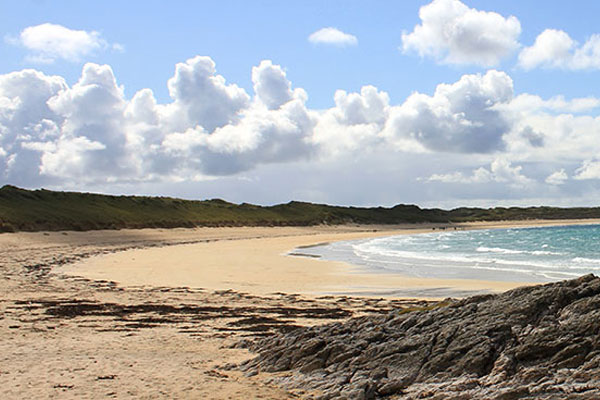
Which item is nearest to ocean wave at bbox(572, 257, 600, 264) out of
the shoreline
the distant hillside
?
the shoreline

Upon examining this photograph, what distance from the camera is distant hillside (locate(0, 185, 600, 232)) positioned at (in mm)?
66375

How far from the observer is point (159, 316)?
56.1 ft

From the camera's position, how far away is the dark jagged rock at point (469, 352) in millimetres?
8094

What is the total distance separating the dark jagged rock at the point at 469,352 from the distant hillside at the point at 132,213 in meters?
54.8

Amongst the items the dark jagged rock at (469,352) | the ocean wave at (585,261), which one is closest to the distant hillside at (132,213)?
the ocean wave at (585,261)

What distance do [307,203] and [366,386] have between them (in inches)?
6355

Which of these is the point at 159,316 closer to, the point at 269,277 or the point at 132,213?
the point at 269,277

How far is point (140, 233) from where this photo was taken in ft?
248

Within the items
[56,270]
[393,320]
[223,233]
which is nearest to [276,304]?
[393,320]

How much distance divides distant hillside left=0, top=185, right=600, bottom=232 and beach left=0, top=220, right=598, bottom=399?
3064 centimetres

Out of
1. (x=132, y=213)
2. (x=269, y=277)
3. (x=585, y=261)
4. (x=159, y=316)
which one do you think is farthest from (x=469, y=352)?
(x=132, y=213)

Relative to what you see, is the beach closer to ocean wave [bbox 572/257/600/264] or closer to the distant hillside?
ocean wave [bbox 572/257/600/264]

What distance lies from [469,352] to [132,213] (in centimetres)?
8764

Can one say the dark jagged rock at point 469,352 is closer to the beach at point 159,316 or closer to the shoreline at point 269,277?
the beach at point 159,316
